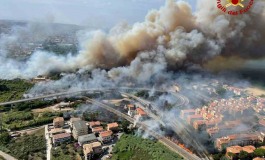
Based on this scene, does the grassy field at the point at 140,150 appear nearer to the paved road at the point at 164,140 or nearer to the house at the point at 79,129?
the paved road at the point at 164,140

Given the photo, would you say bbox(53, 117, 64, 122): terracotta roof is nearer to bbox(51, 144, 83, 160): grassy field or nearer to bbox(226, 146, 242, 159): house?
bbox(51, 144, 83, 160): grassy field

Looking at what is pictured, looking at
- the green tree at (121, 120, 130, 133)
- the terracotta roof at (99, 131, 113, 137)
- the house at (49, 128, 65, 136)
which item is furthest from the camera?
the green tree at (121, 120, 130, 133)

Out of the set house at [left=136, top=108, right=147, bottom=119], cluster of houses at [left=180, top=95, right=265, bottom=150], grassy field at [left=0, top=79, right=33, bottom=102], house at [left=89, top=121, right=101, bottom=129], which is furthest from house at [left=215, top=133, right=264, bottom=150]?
grassy field at [left=0, top=79, right=33, bottom=102]

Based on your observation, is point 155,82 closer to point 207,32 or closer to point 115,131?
point 207,32

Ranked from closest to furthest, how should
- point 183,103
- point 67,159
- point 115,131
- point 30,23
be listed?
point 67,159 < point 115,131 < point 183,103 < point 30,23

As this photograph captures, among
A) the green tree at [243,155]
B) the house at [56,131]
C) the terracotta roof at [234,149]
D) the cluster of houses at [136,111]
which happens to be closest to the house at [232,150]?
the terracotta roof at [234,149]

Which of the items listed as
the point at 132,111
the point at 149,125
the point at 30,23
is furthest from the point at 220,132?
the point at 30,23
